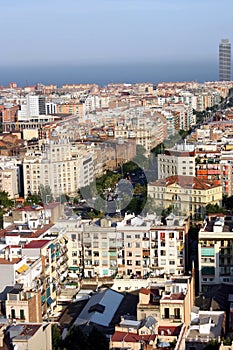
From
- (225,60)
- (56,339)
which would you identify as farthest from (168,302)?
(225,60)

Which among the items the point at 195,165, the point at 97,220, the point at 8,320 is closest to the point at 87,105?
the point at 195,165

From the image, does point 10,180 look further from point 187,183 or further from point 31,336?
point 31,336

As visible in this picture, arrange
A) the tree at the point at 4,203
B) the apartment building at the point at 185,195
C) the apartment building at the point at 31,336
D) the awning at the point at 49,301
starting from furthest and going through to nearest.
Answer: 1. the tree at the point at 4,203
2. the apartment building at the point at 185,195
3. the awning at the point at 49,301
4. the apartment building at the point at 31,336

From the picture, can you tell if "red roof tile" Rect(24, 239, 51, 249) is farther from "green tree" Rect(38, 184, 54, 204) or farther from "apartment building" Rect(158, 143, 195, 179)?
"apartment building" Rect(158, 143, 195, 179)

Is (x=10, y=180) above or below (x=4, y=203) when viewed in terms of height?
above

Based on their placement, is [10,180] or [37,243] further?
[10,180]

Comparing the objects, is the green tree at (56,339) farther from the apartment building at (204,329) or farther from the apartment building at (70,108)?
the apartment building at (70,108)

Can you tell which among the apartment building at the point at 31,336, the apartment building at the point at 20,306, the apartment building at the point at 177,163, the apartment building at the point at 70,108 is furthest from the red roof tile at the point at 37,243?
the apartment building at the point at 70,108
